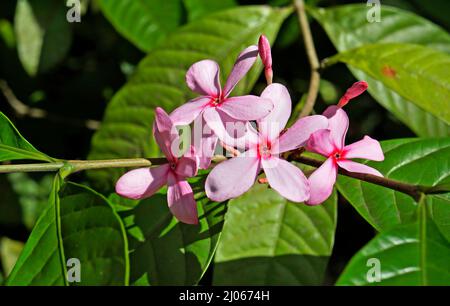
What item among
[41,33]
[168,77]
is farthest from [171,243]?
[41,33]

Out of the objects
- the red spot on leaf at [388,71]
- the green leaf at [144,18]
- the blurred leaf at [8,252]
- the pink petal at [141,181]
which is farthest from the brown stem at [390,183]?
the blurred leaf at [8,252]

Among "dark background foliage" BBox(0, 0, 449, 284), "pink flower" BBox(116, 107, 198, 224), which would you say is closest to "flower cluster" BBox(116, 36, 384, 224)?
"pink flower" BBox(116, 107, 198, 224)

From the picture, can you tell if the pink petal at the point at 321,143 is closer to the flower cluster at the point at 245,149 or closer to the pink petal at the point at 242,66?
the flower cluster at the point at 245,149

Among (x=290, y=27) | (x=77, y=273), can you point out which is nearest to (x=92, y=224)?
(x=77, y=273)

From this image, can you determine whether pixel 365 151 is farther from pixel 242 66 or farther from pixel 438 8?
pixel 438 8

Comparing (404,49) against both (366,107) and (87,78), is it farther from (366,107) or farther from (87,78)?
(87,78)

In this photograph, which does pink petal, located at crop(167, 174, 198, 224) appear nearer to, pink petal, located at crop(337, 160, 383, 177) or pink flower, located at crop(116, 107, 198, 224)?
pink flower, located at crop(116, 107, 198, 224)
